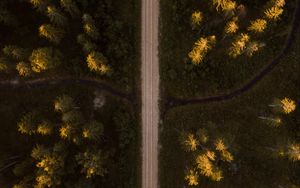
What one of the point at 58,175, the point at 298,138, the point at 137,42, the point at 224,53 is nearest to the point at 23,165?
the point at 58,175

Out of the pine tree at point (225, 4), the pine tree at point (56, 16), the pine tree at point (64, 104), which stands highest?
the pine tree at point (225, 4)

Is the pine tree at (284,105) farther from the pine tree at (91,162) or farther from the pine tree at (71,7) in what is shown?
the pine tree at (71,7)

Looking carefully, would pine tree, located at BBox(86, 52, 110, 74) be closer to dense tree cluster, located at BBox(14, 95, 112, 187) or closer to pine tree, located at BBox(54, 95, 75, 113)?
pine tree, located at BBox(54, 95, 75, 113)

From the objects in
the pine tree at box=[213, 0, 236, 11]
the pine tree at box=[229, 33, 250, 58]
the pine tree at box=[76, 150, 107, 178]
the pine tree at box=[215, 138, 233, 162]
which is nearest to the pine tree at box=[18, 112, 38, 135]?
the pine tree at box=[76, 150, 107, 178]

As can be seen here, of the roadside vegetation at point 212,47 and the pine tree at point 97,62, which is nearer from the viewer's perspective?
the pine tree at point 97,62

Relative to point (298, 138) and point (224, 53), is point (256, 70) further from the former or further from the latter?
point (298, 138)

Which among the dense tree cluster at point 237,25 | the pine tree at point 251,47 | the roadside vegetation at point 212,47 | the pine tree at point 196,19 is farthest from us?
the roadside vegetation at point 212,47

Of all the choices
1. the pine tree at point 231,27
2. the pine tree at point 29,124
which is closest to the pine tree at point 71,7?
the pine tree at point 29,124
